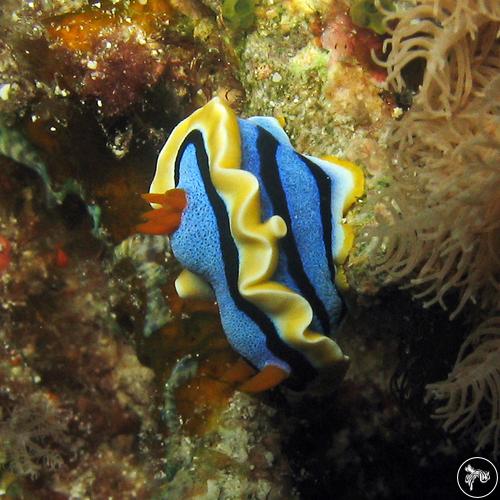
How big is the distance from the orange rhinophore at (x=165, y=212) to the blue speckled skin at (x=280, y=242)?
0.16ft

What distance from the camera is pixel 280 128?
2.76 metres

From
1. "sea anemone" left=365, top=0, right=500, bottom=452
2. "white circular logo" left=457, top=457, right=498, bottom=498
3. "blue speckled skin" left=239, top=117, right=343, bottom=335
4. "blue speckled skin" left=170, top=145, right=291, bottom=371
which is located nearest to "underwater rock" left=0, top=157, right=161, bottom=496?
"blue speckled skin" left=170, top=145, right=291, bottom=371

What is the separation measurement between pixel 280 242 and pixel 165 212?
0.57 m

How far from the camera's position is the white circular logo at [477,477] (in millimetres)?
3479

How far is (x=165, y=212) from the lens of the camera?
2.49 m

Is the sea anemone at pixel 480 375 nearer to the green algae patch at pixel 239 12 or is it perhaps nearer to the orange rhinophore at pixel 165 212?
the orange rhinophore at pixel 165 212

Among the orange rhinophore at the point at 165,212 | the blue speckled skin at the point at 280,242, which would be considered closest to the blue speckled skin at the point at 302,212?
the blue speckled skin at the point at 280,242

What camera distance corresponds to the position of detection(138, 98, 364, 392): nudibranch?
2.38m

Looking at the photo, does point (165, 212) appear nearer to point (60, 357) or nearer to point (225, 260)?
point (225, 260)

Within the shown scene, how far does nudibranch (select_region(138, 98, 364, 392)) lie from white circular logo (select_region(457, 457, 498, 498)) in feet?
5.30

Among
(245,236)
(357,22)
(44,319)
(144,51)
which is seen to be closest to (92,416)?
(44,319)

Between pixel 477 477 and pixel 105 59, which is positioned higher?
pixel 105 59

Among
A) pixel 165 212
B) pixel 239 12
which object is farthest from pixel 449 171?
pixel 239 12

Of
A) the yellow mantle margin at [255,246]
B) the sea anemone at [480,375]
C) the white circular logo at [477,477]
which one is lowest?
the white circular logo at [477,477]
